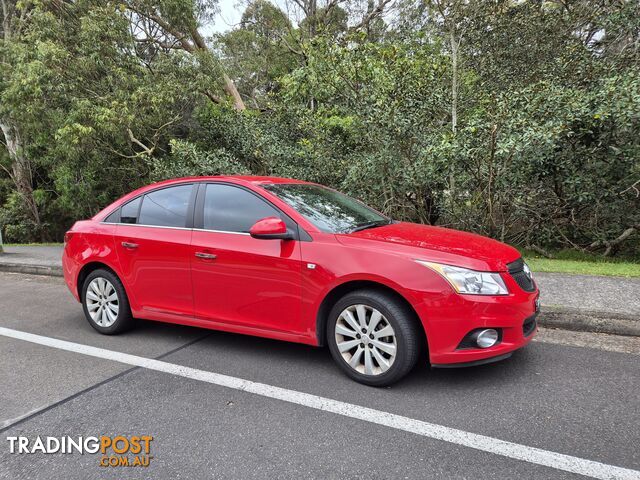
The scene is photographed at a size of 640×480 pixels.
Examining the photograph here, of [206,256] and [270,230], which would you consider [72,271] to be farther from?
[270,230]

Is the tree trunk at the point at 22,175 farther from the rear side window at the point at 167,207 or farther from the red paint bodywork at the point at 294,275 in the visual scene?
the red paint bodywork at the point at 294,275

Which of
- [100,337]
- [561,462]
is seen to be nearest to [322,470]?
[561,462]

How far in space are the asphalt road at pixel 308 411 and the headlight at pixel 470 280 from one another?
0.73m

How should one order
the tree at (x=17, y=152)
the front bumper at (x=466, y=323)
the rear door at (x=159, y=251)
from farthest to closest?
the tree at (x=17, y=152) → the rear door at (x=159, y=251) → the front bumper at (x=466, y=323)

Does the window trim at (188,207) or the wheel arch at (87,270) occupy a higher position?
the window trim at (188,207)

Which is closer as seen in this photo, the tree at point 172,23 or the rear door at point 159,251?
the rear door at point 159,251

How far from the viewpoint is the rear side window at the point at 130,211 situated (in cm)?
449

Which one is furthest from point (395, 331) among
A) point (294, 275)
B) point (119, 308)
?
point (119, 308)

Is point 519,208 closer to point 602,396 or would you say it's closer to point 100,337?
point 602,396

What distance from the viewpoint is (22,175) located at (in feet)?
55.7

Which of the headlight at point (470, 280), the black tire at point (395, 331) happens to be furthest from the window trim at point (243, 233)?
the headlight at point (470, 280)

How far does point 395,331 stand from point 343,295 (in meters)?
0.50

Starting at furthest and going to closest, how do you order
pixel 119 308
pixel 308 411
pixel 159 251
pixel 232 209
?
pixel 119 308, pixel 159 251, pixel 232 209, pixel 308 411

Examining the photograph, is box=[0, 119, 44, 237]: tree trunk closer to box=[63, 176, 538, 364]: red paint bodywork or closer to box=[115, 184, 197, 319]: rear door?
box=[115, 184, 197, 319]: rear door
